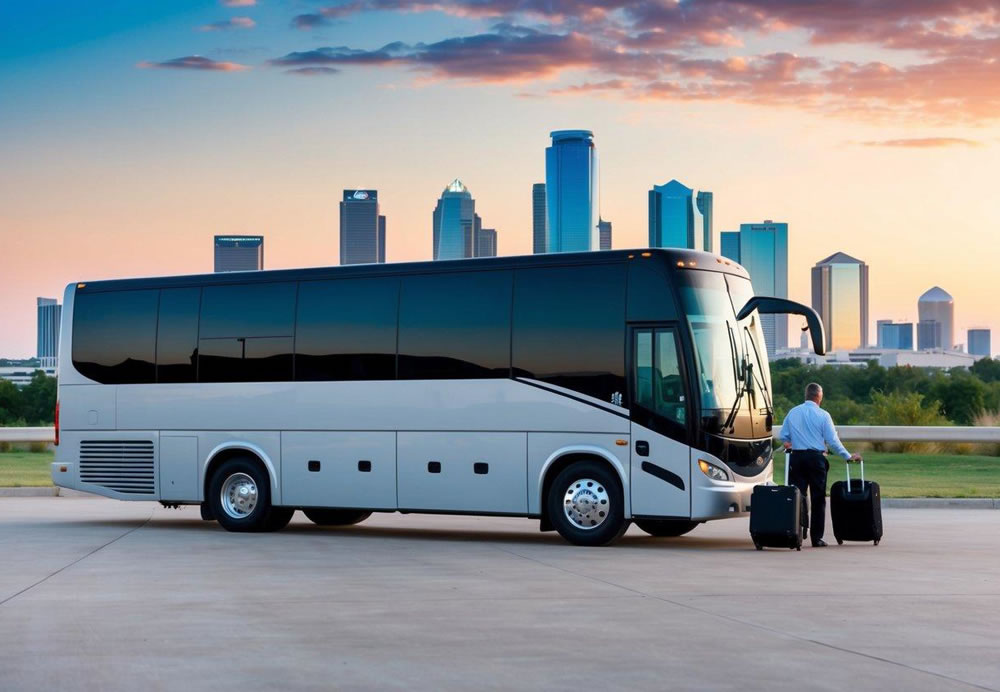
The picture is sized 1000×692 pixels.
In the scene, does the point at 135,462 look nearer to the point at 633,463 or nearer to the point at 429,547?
the point at 429,547

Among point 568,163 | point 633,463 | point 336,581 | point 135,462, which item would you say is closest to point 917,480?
point 633,463

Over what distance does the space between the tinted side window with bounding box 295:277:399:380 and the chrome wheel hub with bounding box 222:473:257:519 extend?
5.60ft

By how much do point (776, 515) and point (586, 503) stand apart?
2.26 m

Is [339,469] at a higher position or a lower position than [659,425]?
lower

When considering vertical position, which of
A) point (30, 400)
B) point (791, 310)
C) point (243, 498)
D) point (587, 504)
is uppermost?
point (791, 310)

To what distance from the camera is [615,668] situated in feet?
29.3

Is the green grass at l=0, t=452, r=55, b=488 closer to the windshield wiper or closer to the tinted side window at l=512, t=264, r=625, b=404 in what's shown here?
the tinted side window at l=512, t=264, r=625, b=404

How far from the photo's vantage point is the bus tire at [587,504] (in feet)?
57.3

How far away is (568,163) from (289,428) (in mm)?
170757

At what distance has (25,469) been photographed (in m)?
33.0

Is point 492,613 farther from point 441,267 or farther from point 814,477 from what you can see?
point 441,267

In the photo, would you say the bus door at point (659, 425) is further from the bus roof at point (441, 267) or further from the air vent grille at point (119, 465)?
the air vent grille at point (119, 465)

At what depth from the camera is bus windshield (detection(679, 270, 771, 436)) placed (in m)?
17.2

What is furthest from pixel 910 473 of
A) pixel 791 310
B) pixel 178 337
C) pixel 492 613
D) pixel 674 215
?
pixel 674 215
